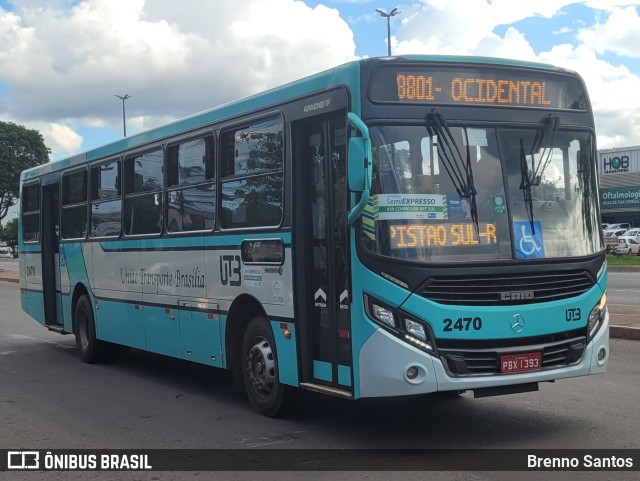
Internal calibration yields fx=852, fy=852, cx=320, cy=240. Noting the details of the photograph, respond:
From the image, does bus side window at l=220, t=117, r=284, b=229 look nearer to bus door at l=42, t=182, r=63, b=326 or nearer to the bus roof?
the bus roof

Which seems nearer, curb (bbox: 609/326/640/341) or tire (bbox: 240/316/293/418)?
tire (bbox: 240/316/293/418)

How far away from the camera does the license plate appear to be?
6.79 m

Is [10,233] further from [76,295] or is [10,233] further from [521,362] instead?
[521,362]

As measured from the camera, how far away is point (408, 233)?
22.2 ft

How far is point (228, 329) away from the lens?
29.1 ft

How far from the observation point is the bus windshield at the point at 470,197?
267 inches

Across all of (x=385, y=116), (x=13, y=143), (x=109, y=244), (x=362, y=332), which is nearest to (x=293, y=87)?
(x=385, y=116)

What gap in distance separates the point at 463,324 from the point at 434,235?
0.74m

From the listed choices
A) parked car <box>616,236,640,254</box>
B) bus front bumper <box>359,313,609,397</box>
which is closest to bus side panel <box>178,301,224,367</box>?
bus front bumper <box>359,313,609,397</box>

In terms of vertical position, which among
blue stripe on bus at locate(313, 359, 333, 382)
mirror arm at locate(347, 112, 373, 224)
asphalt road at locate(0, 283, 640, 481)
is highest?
mirror arm at locate(347, 112, 373, 224)

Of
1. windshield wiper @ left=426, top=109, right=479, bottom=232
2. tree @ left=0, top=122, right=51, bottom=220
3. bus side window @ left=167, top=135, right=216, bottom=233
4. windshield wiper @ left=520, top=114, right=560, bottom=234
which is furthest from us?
tree @ left=0, top=122, right=51, bottom=220

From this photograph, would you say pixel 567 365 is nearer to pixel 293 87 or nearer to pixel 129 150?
pixel 293 87

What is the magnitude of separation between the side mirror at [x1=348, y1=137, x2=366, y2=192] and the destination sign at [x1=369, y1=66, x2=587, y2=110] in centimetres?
48

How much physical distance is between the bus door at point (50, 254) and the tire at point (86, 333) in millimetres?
1246
